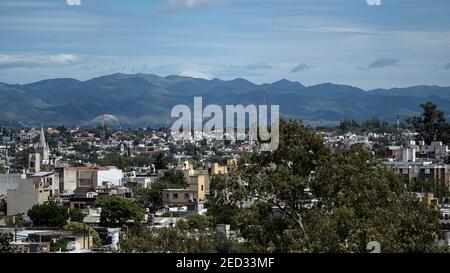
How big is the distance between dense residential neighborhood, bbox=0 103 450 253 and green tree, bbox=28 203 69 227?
0.03m

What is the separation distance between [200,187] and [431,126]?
12342 millimetres

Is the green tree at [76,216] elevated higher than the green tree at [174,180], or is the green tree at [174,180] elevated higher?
the green tree at [174,180]

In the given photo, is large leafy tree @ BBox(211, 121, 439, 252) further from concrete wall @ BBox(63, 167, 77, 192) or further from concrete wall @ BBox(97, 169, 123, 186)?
concrete wall @ BBox(97, 169, 123, 186)

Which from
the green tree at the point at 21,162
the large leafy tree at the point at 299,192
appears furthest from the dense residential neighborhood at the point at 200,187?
the green tree at the point at 21,162

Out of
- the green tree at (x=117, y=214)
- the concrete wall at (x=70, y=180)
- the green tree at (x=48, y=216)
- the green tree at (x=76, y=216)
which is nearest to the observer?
the green tree at (x=117, y=214)

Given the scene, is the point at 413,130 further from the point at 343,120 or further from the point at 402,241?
the point at 402,241

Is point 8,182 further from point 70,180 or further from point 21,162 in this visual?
point 21,162

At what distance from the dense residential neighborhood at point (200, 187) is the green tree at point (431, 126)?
0.22 feet

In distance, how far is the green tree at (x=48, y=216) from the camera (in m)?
21.7

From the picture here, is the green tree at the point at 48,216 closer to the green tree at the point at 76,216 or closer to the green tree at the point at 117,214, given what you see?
the green tree at the point at 76,216

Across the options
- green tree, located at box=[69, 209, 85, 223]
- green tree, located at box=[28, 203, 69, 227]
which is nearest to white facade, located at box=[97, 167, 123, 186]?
green tree, located at box=[69, 209, 85, 223]

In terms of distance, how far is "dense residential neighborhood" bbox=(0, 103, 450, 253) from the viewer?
7.92m

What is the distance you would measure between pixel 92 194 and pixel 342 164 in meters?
22.6
